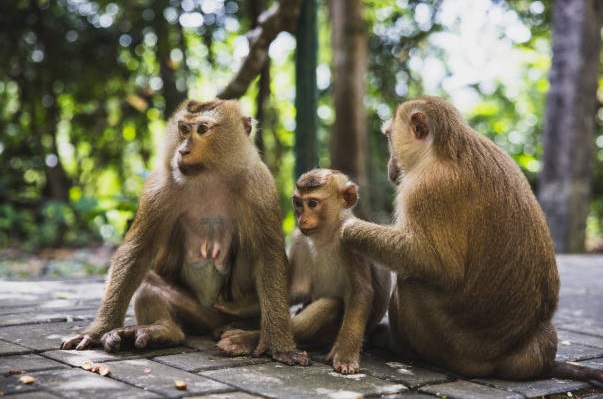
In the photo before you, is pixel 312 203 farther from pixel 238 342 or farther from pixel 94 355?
pixel 94 355

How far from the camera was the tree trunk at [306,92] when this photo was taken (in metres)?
7.86

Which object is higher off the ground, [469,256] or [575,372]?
[469,256]

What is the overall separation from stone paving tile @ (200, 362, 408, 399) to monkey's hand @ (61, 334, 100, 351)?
2.56ft

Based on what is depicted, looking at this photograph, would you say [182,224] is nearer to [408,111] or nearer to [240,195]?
[240,195]

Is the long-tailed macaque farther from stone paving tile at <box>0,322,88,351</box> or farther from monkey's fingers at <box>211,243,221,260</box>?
stone paving tile at <box>0,322,88,351</box>

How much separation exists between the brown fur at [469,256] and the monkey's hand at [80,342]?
145 centimetres

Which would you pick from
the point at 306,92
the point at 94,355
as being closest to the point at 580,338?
the point at 94,355

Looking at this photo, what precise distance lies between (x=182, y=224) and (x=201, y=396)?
5.07ft

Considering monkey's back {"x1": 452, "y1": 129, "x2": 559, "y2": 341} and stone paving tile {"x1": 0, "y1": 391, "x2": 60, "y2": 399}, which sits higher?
monkey's back {"x1": 452, "y1": 129, "x2": 559, "y2": 341}

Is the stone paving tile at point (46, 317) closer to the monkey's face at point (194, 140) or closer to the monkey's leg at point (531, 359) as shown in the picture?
the monkey's face at point (194, 140)

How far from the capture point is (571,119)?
37.0 ft

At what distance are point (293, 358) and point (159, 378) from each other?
2.76 feet

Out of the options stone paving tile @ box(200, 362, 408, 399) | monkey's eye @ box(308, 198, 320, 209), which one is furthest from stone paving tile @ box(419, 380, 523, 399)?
A: monkey's eye @ box(308, 198, 320, 209)

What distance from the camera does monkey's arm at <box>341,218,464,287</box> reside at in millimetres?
4016
